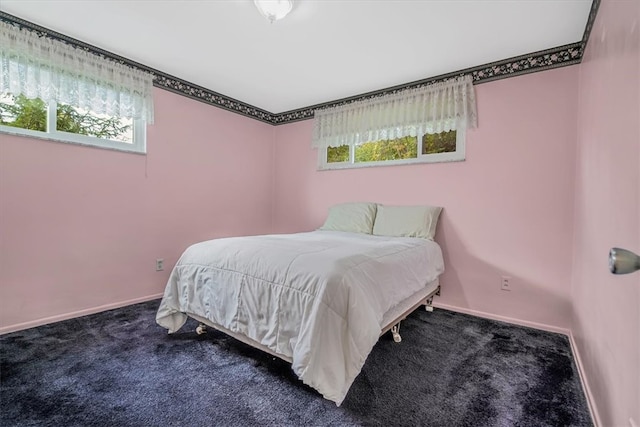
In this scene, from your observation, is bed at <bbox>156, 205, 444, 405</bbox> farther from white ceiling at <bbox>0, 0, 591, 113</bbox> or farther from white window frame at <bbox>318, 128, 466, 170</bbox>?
white ceiling at <bbox>0, 0, 591, 113</bbox>

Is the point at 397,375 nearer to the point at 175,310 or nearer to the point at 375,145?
the point at 175,310

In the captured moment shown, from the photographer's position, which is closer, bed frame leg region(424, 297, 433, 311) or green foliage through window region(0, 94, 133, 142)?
green foliage through window region(0, 94, 133, 142)

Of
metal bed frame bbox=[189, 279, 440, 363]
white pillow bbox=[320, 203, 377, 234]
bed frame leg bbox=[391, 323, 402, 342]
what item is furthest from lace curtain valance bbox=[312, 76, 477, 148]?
bed frame leg bbox=[391, 323, 402, 342]

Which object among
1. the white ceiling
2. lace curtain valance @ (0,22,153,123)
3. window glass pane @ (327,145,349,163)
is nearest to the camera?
the white ceiling

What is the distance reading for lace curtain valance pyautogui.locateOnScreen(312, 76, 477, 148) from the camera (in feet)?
8.72

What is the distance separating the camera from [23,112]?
2.16 m

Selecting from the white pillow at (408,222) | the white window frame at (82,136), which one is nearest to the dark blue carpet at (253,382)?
the white pillow at (408,222)

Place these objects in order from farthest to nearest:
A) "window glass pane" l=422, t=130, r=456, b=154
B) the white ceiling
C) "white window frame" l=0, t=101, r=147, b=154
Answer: "window glass pane" l=422, t=130, r=456, b=154
"white window frame" l=0, t=101, r=147, b=154
the white ceiling

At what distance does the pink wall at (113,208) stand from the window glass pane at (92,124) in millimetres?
174

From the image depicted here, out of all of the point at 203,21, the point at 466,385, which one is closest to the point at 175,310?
the point at 466,385

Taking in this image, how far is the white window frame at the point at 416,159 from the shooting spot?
2.70 m

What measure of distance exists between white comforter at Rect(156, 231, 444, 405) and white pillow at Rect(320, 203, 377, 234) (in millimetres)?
766

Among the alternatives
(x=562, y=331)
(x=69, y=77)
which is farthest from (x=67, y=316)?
(x=562, y=331)

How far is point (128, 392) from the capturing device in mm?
1429
